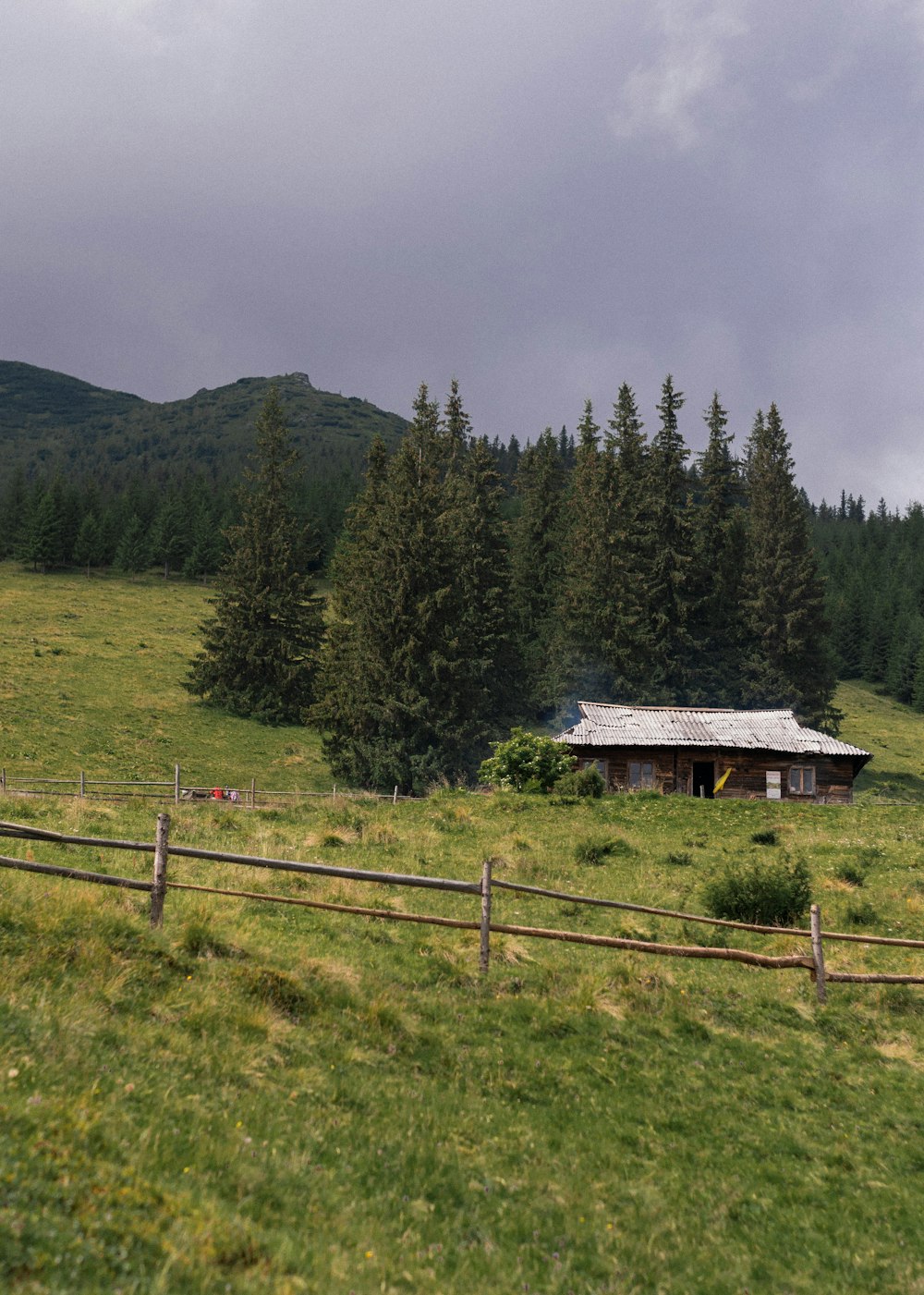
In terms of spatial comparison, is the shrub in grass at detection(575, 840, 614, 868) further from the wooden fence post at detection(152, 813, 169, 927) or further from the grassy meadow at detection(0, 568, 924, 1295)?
the wooden fence post at detection(152, 813, 169, 927)

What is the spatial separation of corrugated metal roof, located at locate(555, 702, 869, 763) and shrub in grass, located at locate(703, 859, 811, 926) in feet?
63.6

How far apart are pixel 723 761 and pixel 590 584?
21995 millimetres

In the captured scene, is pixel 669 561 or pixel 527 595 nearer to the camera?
pixel 669 561

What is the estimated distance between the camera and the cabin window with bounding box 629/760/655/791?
1581 inches

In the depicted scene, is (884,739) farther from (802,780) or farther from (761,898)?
(761,898)

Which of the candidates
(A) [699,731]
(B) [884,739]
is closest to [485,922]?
(A) [699,731]

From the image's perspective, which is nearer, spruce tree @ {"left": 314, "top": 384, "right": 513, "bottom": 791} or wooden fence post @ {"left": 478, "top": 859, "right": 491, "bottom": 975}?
wooden fence post @ {"left": 478, "top": 859, "right": 491, "bottom": 975}

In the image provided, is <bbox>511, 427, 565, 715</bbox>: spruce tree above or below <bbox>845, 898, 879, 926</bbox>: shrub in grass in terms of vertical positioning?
above

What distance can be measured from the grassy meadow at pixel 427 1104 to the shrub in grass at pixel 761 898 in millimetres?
766

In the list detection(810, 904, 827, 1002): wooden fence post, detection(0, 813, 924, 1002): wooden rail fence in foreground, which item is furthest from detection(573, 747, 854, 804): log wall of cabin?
detection(810, 904, 827, 1002): wooden fence post

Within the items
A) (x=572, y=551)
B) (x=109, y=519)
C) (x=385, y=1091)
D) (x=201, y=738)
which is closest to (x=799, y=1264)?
(x=385, y=1091)

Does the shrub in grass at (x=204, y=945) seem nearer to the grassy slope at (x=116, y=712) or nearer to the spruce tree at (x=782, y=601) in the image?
the grassy slope at (x=116, y=712)

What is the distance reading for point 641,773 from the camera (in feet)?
132

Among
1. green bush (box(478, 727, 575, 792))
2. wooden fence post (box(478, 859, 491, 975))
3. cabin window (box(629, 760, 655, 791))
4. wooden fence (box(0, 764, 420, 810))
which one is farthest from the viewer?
cabin window (box(629, 760, 655, 791))
